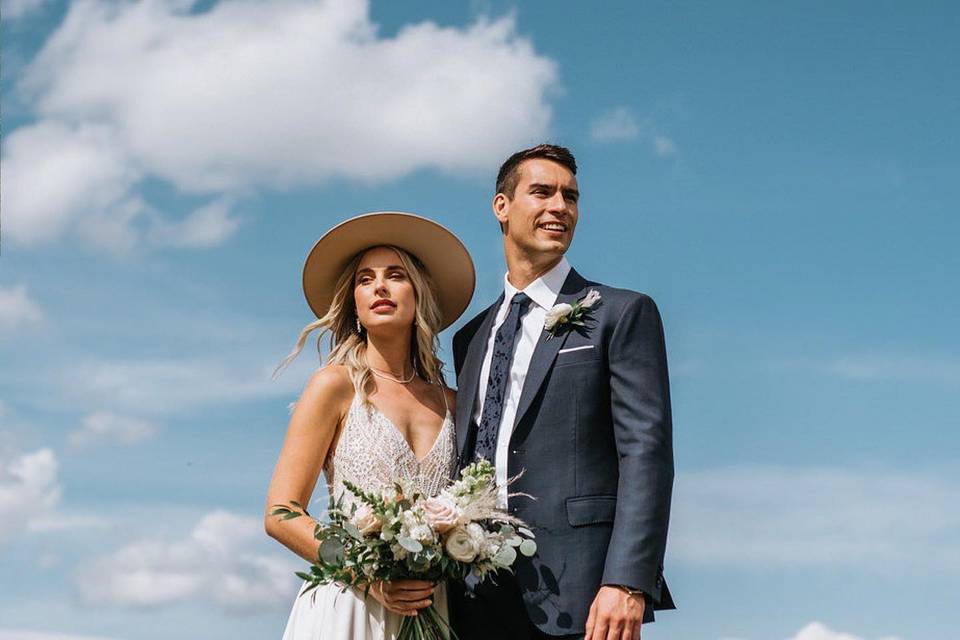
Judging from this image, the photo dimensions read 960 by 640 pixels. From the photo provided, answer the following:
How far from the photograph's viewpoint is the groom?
546 centimetres

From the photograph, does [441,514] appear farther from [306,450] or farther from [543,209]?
[543,209]

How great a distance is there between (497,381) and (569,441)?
1.60 ft

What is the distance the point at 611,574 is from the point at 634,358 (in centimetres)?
99

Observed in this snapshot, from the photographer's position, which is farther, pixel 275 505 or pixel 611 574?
pixel 275 505

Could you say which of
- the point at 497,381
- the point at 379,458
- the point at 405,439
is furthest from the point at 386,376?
the point at 497,381

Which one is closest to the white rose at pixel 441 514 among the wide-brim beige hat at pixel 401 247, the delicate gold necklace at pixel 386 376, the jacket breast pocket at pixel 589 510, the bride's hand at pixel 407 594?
the bride's hand at pixel 407 594

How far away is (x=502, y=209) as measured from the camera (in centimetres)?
640

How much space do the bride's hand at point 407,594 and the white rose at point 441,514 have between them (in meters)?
0.36

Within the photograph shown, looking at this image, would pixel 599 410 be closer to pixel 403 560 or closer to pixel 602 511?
pixel 602 511

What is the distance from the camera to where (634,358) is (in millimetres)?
5711

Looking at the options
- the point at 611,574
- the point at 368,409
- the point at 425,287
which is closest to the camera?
the point at 611,574

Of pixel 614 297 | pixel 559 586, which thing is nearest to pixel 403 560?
pixel 559 586

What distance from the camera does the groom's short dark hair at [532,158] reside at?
249 inches

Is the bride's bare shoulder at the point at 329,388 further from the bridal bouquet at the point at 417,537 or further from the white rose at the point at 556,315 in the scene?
the white rose at the point at 556,315
